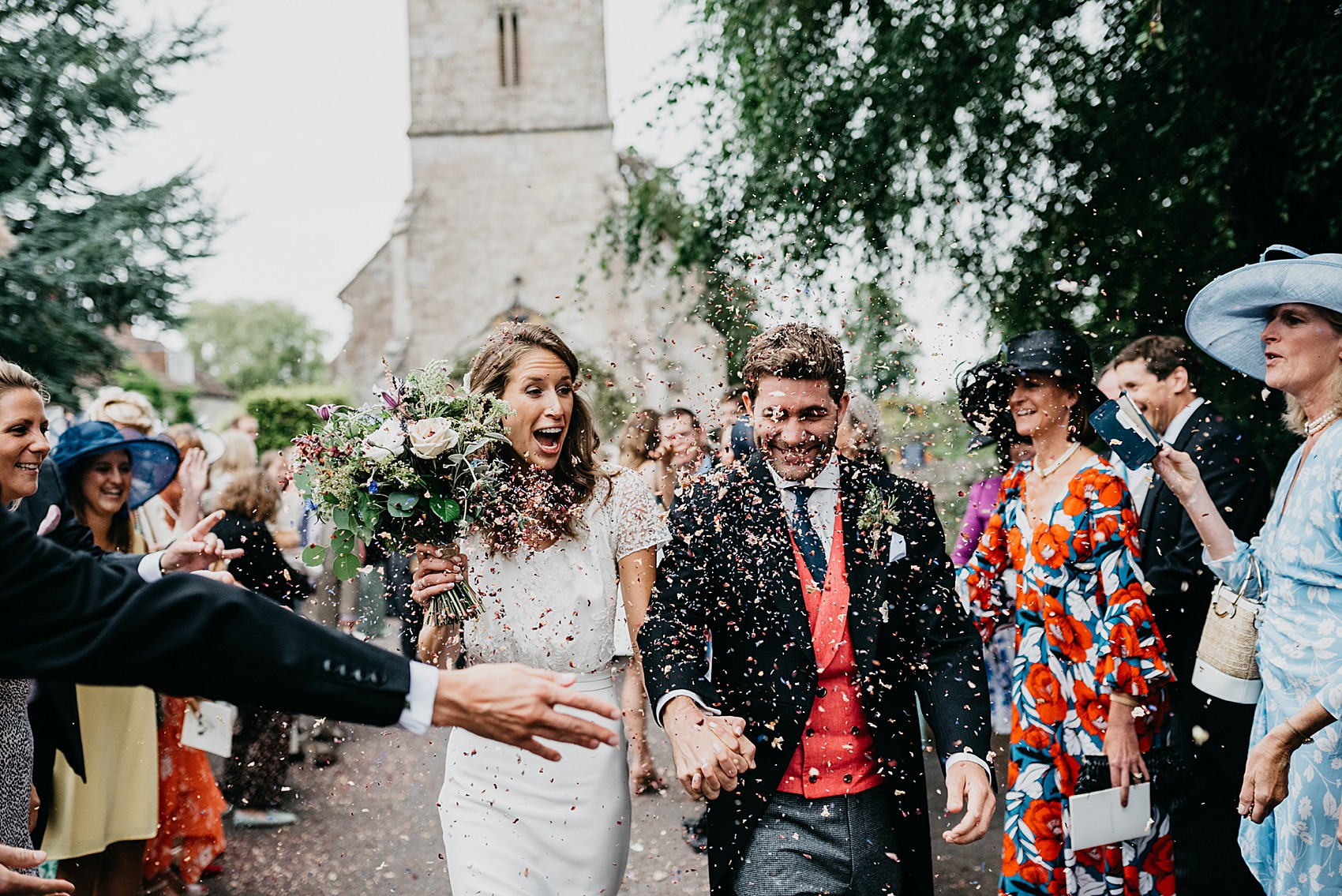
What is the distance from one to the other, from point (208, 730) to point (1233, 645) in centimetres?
485

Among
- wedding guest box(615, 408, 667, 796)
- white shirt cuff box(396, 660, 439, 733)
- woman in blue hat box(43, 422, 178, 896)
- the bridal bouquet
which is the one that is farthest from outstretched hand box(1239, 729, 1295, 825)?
woman in blue hat box(43, 422, 178, 896)

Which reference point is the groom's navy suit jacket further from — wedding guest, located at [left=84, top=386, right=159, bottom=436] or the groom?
wedding guest, located at [left=84, top=386, right=159, bottom=436]

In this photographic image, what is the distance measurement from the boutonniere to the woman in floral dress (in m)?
1.12

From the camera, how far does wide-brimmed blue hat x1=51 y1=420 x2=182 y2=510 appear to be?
442 cm

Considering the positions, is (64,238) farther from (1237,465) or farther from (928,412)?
(1237,465)

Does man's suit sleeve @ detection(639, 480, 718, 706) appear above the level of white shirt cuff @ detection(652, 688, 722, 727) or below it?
above

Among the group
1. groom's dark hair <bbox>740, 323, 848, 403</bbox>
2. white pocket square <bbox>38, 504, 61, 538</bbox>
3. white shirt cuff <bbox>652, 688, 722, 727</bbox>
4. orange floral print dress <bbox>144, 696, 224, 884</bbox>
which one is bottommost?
orange floral print dress <bbox>144, 696, 224, 884</bbox>

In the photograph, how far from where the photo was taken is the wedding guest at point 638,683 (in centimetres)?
609

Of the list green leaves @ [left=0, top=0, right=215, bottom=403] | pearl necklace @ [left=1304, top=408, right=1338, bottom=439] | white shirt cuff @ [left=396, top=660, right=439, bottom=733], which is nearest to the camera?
white shirt cuff @ [left=396, top=660, right=439, bottom=733]

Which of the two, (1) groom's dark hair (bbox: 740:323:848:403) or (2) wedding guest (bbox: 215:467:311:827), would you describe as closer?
(1) groom's dark hair (bbox: 740:323:848:403)

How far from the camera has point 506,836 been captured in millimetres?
2867

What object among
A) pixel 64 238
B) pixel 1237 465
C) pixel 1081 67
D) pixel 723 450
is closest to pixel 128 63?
pixel 64 238

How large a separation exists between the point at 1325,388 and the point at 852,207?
5.43 m

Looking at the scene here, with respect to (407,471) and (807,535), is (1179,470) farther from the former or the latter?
(407,471)
